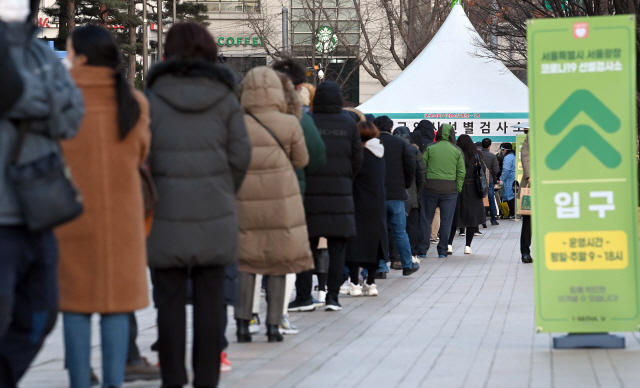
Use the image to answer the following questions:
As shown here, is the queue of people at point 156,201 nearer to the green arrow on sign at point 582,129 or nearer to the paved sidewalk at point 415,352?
the paved sidewalk at point 415,352

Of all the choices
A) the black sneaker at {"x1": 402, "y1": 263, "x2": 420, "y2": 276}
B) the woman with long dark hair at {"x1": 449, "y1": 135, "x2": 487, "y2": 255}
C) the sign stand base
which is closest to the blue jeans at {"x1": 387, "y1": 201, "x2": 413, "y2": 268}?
the black sneaker at {"x1": 402, "y1": 263, "x2": 420, "y2": 276}

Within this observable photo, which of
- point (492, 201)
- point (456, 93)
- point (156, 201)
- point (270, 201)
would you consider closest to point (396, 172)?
point (270, 201)

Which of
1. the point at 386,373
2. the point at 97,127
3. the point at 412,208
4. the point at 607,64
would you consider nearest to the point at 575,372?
the point at 386,373

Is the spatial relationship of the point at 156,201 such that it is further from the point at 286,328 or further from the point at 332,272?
the point at 332,272

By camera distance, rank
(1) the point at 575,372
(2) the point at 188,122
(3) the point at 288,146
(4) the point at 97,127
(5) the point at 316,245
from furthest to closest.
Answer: (5) the point at 316,245
(3) the point at 288,146
(1) the point at 575,372
(2) the point at 188,122
(4) the point at 97,127

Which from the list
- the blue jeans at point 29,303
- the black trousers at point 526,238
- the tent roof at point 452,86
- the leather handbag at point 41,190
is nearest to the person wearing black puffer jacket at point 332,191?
the blue jeans at point 29,303

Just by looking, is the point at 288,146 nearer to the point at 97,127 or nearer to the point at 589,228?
the point at 589,228

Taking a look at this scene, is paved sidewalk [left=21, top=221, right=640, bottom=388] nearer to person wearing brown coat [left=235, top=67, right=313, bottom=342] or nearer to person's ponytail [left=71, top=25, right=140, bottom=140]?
person wearing brown coat [left=235, top=67, right=313, bottom=342]

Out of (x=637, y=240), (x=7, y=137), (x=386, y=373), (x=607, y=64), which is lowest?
(x=386, y=373)

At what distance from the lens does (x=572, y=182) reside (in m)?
6.90

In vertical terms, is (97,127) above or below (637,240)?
above

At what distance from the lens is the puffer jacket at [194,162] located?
5324mm

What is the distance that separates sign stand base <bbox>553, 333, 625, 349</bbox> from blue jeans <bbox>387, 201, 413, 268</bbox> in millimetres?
5346

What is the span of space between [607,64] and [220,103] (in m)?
2.69
